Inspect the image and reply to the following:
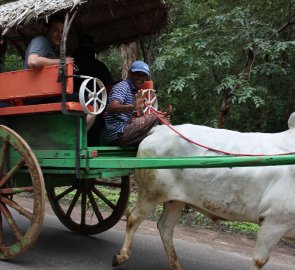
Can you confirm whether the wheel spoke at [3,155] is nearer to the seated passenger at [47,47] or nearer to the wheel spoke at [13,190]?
the wheel spoke at [13,190]

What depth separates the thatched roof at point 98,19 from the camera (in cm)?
447

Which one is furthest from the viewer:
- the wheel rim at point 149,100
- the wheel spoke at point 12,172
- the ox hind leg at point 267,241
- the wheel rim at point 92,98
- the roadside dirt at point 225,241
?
the roadside dirt at point 225,241

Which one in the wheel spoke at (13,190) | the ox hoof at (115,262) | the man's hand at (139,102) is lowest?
the ox hoof at (115,262)

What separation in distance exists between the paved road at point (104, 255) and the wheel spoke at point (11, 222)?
0.28 m

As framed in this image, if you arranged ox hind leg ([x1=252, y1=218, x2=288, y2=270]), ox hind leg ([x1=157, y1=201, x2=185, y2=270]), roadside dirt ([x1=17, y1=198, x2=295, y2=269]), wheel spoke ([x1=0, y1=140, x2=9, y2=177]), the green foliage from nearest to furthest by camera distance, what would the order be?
ox hind leg ([x1=252, y1=218, x2=288, y2=270]) → wheel spoke ([x1=0, y1=140, x2=9, y2=177]) → ox hind leg ([x1=157, y1=201, x2=185, y2=270]) → roadside dirt ([x1=17, y1=198, x2=295, y2=269]) → the green foliage

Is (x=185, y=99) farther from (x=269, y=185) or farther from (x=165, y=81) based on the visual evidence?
(x=269, y=185)

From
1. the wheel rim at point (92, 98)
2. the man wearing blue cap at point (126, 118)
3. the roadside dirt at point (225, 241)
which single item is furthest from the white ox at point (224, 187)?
the roadside dirt at point (225, 241)

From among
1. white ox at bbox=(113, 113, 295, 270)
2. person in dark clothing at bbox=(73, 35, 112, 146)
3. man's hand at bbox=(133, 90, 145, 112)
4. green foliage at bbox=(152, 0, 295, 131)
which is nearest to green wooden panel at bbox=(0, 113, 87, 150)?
man's hand at bbox=(133, 90, 145, 112)

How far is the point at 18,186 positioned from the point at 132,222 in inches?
48.2

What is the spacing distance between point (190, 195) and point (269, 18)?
6632mm

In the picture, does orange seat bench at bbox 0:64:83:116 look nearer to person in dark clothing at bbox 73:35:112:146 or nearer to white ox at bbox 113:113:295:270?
white ox at bbox 113:113:295:270

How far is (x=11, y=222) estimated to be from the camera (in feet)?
14.6

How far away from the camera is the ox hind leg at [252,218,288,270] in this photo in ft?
12.6

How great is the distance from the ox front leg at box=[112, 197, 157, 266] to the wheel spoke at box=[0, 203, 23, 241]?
0.94 meters
